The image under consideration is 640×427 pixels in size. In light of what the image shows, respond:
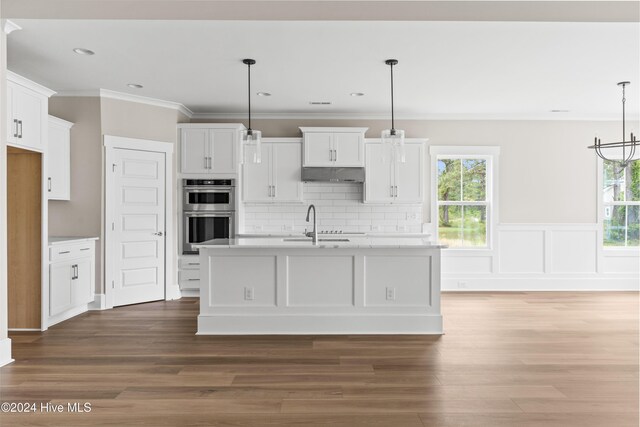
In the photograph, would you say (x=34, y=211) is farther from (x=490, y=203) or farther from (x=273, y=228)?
(x=490, y=203)

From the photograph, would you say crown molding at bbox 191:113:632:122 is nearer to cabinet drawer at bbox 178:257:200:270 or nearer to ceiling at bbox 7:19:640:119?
ceiling at bbox 7:19:640:119

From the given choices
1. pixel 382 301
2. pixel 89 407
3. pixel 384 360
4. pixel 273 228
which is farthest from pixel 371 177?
pixel 89 407

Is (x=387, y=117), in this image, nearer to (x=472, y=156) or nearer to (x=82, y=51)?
(x=472, y=156)

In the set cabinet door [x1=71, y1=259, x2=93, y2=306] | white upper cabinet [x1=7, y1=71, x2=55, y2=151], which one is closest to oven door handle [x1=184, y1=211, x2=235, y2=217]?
cabinet door [x1=71, y1=259, x2=93, y2=306]

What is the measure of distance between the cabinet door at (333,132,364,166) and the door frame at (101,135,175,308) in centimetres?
219

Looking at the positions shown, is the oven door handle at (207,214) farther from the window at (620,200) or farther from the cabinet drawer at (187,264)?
the window at (620,200)

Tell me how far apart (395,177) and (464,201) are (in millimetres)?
1204

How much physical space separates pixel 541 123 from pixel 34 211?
21.4 ft

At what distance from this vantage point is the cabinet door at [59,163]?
4.92 m

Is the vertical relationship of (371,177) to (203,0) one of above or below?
below

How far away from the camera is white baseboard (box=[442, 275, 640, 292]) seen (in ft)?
21.7

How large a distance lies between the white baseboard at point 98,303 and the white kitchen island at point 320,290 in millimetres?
1767

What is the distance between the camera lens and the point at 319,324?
4227mm

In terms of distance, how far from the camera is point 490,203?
6.75 m
